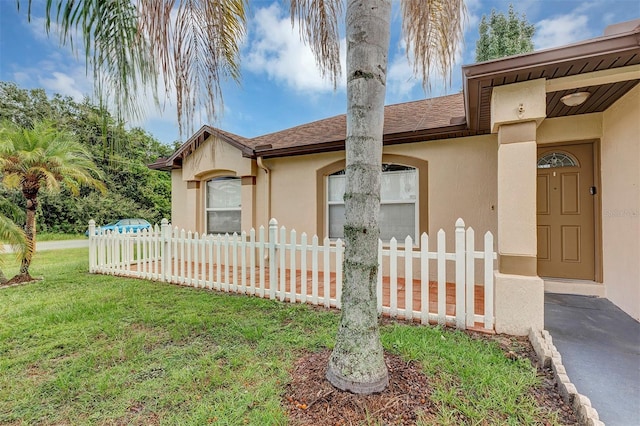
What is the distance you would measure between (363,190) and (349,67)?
102 centimetres

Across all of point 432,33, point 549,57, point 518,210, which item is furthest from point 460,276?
point 432,33

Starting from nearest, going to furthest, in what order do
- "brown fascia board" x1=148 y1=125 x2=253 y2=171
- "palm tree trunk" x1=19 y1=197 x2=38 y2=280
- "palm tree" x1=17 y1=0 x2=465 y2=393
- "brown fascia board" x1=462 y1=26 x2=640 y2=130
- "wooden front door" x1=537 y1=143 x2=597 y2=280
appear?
"palm tree" x1=17 y1=0 x2=465 y2=393 → "brown fascia board" x1=462 y1=26 x2=640 y2=130 → "wooden front door" x1=537 y1=143 x2=597 y2=280 → "palm tree trunk" x1=19 y1=197 x2=38 y2=280 → "brown fascia board" x1=148 y1=125 x2=253 y2=171

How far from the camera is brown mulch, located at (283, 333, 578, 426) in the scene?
2.12 meters

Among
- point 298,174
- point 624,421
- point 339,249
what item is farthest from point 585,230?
point 298,174

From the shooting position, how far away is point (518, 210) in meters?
3.51

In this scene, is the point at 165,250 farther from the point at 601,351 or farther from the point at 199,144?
the point at 601,351

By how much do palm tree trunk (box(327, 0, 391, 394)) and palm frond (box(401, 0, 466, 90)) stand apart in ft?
1.57

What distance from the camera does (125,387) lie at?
2633 millimetres

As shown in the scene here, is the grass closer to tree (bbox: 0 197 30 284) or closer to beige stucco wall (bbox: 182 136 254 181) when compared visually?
tree (bbox: 0 197 30 284)

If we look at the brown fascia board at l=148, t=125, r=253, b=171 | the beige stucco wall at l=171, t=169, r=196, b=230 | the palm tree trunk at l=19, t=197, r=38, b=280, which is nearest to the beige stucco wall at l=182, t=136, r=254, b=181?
the brown fascia board at l=148, t=125, r=253, b=171

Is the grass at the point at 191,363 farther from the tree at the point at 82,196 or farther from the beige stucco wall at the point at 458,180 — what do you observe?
the tree at the point at 82,196

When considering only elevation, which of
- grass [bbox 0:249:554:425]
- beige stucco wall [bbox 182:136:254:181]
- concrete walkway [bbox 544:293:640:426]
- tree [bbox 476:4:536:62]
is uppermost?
tree [bbox 476:4:536:62]

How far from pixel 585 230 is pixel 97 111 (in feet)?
22.1

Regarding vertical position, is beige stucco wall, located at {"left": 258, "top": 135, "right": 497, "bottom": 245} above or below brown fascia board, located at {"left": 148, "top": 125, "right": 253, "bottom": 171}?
below
